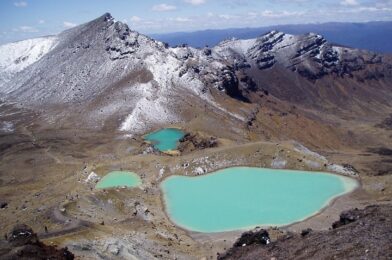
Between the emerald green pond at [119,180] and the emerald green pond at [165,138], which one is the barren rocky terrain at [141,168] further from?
the emerald green pond at [165,138]

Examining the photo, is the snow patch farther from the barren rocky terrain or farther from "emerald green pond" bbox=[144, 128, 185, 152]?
"emerald green pond" bbox=[144, 128, 185, 152]

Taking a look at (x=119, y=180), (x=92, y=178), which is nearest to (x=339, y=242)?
(x=119, y=180)

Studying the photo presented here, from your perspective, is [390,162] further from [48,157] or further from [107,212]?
[107,212]

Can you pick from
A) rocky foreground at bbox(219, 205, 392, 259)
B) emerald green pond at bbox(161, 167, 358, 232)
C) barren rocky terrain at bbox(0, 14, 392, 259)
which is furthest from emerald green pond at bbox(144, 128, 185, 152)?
rocky foreground at bbox(219, 205, 392, 259)

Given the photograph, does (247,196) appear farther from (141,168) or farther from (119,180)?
(141,168)

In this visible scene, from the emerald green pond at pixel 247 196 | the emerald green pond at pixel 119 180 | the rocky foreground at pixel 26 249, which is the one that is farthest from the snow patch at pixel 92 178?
the rocky foreground at pixel 26 249

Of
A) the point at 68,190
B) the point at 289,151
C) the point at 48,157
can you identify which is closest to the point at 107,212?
the point at 68,190
